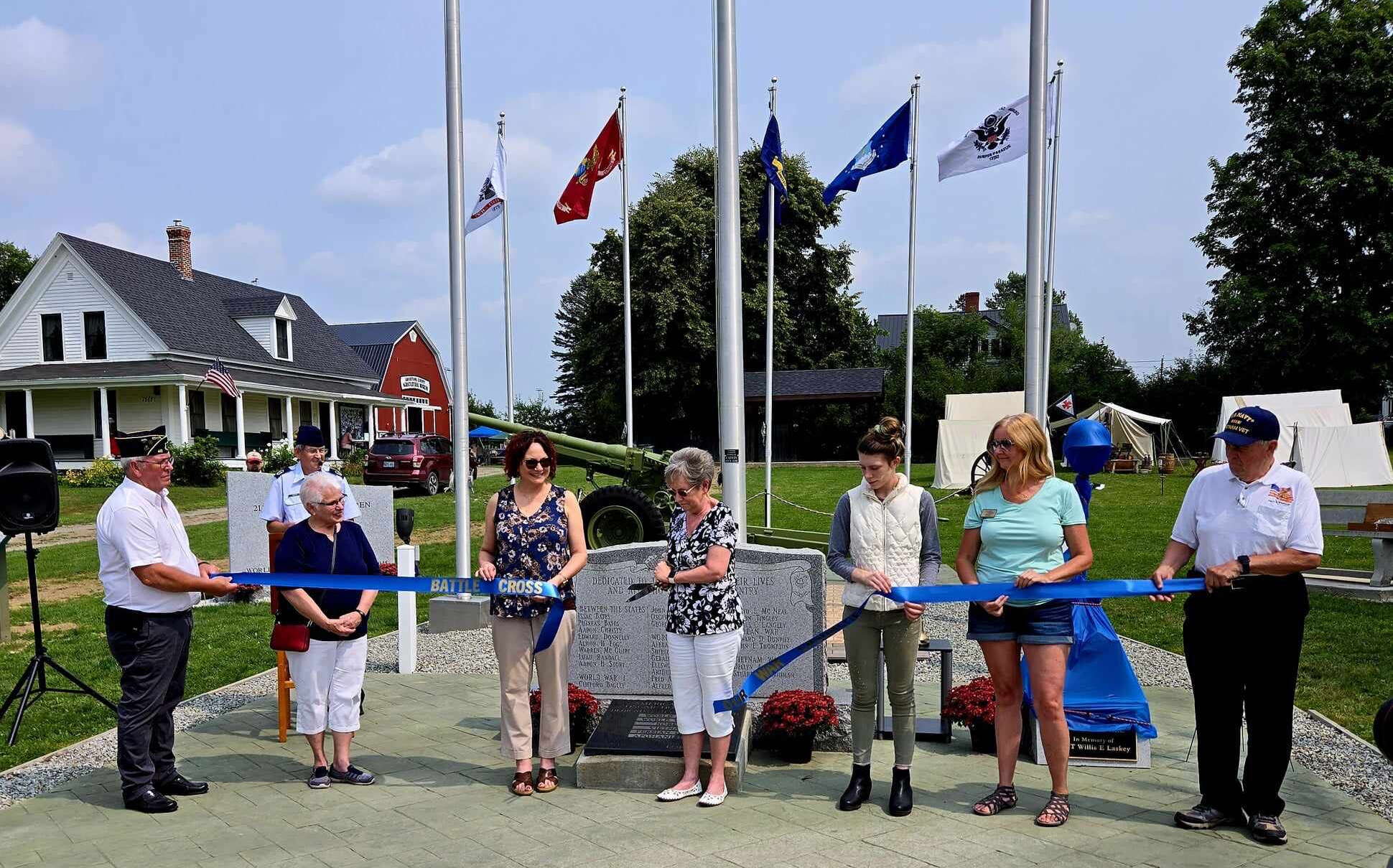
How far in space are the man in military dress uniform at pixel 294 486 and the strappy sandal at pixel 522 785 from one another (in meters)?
2.58

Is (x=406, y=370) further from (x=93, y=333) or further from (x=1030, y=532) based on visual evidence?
(x=1030, y=532)

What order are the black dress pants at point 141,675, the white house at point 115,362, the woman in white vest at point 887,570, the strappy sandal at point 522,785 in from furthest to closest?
the white house at point 115,362 < the strappy sandal at point 522,785 < the black dress pants at point 141,675 < the woman in white vest at point 887,570

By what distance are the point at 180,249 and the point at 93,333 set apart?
6.42 metres

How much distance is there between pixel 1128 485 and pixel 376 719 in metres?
25.5

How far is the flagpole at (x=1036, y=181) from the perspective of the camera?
7.66 m

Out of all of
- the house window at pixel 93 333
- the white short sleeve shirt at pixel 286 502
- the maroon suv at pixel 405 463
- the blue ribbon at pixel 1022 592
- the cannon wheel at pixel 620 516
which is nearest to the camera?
the blue ribbon at pixel 1022 592

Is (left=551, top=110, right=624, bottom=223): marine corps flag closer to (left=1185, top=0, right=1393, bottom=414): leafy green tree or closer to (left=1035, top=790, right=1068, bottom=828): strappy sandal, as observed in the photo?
(left=1035, top=790, right=1068, bottom=828): strappy sandal

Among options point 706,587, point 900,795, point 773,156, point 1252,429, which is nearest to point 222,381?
point 773,156

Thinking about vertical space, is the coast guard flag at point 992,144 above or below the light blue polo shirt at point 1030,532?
above

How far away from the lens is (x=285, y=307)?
1518 inches

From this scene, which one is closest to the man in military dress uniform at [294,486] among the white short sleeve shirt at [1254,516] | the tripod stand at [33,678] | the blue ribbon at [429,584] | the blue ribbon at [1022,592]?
the tripod stand at [33,678]

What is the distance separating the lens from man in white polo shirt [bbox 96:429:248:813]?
507 centimetres

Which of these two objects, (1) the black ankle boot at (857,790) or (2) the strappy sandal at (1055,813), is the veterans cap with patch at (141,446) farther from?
(2) the strappy sandal at (1055,813)

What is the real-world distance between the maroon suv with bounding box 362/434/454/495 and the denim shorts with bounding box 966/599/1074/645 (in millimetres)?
23305
